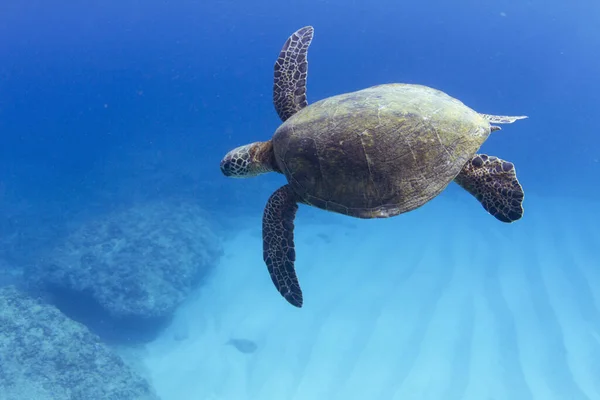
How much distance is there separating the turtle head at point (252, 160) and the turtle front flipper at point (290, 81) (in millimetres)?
618

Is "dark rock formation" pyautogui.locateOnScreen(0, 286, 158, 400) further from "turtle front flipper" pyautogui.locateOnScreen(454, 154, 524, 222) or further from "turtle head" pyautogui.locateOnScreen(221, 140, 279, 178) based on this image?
"turtle front flipper" pyautogui.locateOnScreen(454, 154, 524, 222)

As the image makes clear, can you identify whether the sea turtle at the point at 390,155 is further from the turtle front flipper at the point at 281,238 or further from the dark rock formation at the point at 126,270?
the dark rock formation at the point at 126,270

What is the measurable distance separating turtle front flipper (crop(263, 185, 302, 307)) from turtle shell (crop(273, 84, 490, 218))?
2.12ft

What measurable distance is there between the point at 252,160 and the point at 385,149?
193 centimetres

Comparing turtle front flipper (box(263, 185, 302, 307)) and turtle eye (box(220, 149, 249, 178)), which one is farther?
turtle eye (box(220, 149, 249, 178))

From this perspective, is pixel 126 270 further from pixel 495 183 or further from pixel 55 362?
pixel 495 183

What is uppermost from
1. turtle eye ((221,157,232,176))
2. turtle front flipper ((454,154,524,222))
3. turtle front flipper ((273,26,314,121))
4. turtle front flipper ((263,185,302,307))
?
turtle front flipper ((273,26,314,121))

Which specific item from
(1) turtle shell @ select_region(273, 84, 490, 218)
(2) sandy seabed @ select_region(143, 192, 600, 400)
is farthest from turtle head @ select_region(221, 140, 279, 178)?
(2) sandy seabed @ select_region(143, 192, 600, 400)

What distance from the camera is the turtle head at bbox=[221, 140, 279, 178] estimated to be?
4793mm

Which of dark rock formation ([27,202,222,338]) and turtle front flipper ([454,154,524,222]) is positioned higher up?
turtle front flipper ([454,154,524,222])

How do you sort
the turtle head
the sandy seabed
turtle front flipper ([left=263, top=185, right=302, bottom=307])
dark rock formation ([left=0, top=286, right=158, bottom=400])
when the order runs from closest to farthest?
turtle front flipper ([left=263, top=185, right=302, bottom=307]), the turtle head, dark rock formation ([left=0, top=286, right=158, bottom=400]), the sandy seabed

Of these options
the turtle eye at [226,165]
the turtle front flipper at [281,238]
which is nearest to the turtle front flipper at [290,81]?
the turtle eye at [226,165]

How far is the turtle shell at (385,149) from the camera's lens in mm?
3502

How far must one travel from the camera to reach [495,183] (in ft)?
12.5
